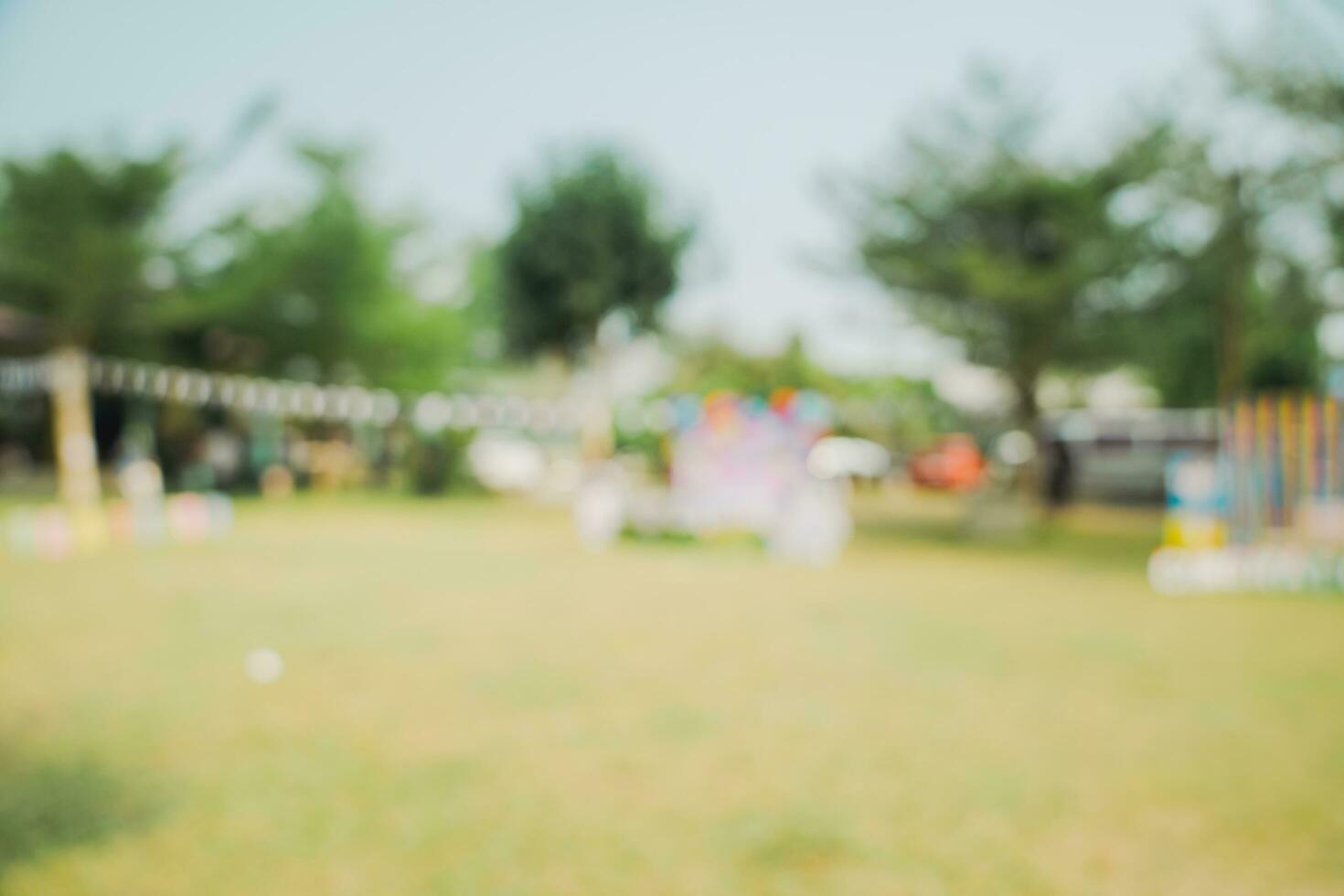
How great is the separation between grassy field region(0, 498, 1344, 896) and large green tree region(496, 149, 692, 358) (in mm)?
11302

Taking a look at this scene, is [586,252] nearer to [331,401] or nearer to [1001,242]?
[331,401]

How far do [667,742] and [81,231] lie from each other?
1632 centimetres

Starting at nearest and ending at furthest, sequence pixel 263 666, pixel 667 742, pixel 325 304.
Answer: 1. pixel 667 742
2. pixel 263 666
3. pixel 325 304

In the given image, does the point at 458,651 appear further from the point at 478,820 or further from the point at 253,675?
the point at 478,820

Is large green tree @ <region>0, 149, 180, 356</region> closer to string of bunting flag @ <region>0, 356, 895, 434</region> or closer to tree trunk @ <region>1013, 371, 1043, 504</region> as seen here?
string of bunting flag @ <region>0, 356, 895, 434</region>

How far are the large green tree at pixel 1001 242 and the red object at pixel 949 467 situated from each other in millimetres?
9911

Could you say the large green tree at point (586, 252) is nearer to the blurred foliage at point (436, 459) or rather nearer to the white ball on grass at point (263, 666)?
the blurred foliage at point (436, 459)

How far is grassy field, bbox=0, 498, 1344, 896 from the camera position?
316cm

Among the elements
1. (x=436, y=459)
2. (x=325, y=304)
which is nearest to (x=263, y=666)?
(x=436, y=459)

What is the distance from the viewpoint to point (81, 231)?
16.4 m

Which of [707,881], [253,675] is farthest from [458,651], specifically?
[707,881]

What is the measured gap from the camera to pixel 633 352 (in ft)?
68.4

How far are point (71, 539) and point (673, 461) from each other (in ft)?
24.4

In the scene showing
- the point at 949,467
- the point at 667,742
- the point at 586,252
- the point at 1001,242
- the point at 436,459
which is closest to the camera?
the point at 667,742
